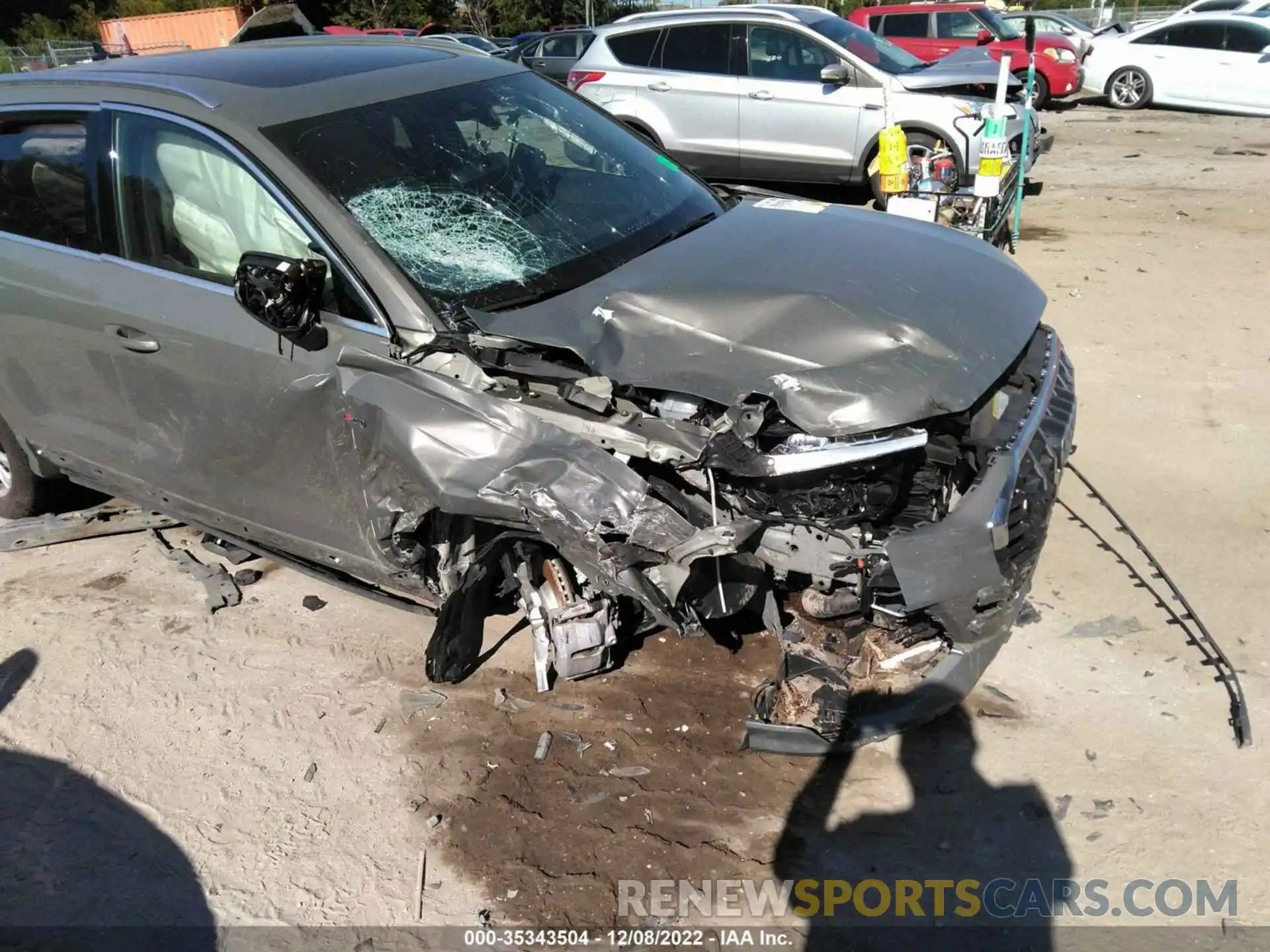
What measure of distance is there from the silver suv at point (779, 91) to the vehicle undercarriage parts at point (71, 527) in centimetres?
619

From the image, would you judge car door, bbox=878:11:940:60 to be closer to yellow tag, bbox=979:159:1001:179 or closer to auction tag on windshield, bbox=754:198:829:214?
yellow tag, bbox=979:159:1001:179

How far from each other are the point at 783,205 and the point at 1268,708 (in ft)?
7.98

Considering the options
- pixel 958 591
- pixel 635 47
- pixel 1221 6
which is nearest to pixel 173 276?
pixel 958 591

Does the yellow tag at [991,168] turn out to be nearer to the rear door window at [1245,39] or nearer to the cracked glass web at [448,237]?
the cracked glass web at [448,237]

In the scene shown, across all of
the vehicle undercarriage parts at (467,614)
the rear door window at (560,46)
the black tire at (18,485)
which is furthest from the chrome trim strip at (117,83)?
the rear door window at (560,46)

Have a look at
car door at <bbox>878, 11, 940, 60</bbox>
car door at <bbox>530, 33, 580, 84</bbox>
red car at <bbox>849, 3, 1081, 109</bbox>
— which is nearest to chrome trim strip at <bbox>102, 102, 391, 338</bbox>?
red car at <bbox>849, 3, 1081, 109</bbox>

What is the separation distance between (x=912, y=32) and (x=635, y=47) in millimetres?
7640

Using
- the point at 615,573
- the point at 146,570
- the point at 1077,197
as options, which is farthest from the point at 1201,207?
the point at 146,570

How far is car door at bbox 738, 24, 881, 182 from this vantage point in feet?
28.9

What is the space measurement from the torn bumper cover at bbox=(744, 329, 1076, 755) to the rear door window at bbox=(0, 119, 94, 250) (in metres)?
3.03

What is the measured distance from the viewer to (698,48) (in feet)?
30.8

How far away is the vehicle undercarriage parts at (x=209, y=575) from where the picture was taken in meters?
3.84

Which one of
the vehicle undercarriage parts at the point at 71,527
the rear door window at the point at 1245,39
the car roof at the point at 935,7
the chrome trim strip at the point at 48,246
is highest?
the car roof at the point at 935,7

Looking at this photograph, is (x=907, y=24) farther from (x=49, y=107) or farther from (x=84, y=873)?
(x=84, y=873)
